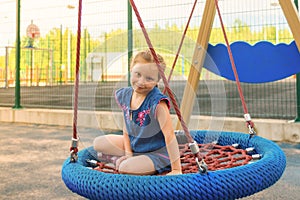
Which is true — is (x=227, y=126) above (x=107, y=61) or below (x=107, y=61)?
below

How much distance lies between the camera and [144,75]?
910mm

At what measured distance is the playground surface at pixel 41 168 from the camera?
143 centimetres

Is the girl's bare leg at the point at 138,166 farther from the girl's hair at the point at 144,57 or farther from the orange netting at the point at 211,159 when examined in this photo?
the girl's hair at the point at 144,57

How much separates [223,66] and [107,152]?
1.00m

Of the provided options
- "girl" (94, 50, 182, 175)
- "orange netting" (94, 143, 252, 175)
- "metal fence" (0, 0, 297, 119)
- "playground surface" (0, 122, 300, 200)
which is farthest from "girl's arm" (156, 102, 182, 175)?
"playground surface" (0, 122, 300, 200)

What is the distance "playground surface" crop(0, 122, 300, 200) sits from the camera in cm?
143

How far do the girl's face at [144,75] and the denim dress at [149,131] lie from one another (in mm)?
40

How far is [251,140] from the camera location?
1276 millimetres

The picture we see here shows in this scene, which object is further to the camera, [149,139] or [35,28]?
[35,28]

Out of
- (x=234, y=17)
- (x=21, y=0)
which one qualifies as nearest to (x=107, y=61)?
(x=234, y=17)

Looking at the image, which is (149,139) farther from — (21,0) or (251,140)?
(21,0)

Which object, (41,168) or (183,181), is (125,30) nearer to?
(41,168)

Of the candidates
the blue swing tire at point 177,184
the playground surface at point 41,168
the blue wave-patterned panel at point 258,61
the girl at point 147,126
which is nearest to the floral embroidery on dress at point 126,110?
the girl at point 147,126

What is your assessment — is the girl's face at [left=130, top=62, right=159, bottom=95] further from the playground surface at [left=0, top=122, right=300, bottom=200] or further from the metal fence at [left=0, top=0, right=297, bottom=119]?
the playground surface at [left=0, top=122, right=300, bottom=200]
